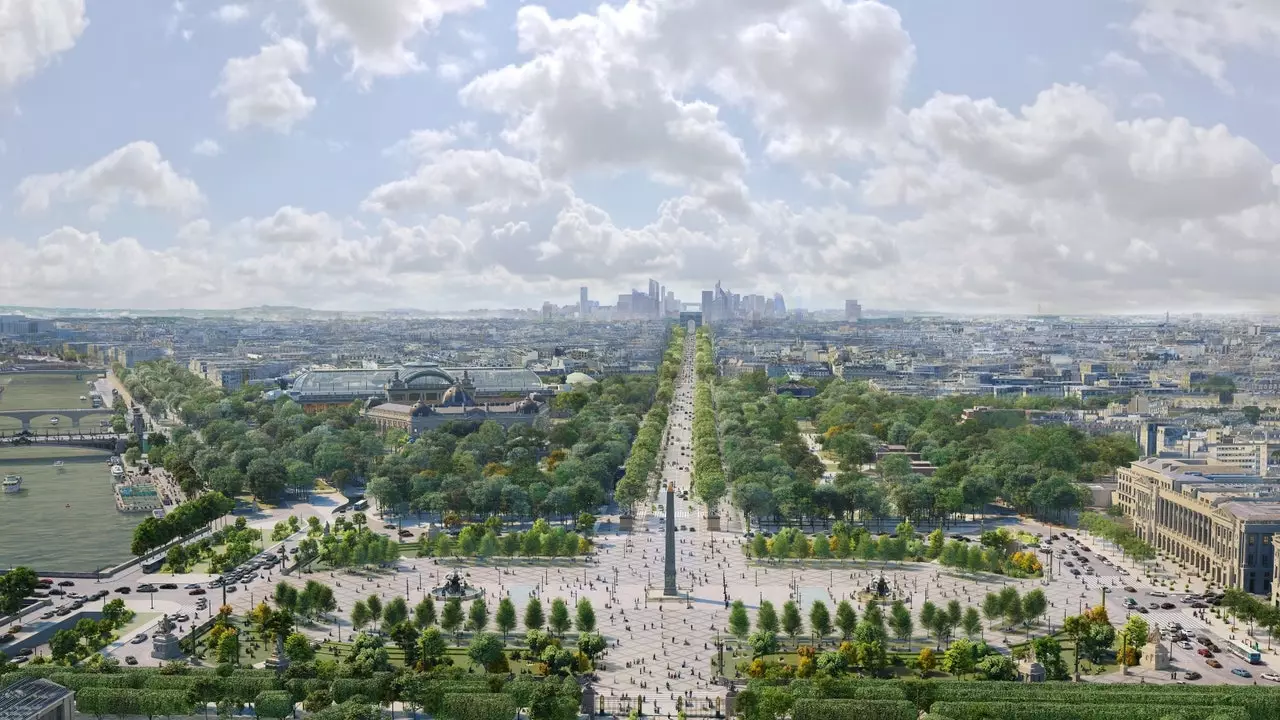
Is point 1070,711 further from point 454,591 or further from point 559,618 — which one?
point 454,591

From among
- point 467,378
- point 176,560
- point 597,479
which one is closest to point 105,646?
point 176,560

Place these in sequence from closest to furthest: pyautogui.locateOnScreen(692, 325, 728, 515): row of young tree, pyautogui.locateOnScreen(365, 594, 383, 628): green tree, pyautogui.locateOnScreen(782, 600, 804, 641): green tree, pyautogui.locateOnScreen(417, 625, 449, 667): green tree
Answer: pyautogui.locateOnScreen(417, 625, 449, 667): green tree → pyautogui.locateOnScreen(782, 600, 804, 641): green tree → pyautogui.locateOnScreen(365, 594, 383, 628): green tree → pyautogui.locateOnScreen(692, 325, 728, 515): row of young tree

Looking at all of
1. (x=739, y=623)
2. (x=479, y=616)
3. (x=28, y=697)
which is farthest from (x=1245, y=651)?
(x=28, y=697)

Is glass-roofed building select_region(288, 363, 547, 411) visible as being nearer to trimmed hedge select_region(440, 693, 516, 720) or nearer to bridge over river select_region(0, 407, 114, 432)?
bridge over river select_region(0, 407, 114, 432)

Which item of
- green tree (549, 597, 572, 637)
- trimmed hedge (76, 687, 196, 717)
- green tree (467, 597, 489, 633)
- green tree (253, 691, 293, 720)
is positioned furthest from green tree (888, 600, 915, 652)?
trimmed hedge (76, 687, 196, 717)

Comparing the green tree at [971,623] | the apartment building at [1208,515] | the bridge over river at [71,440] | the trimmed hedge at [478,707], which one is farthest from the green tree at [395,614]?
the bridge over river at [71,440]

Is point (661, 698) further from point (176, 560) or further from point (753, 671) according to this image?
point (176, 560)

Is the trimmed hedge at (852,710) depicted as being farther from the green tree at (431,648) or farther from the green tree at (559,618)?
the green tree at (431,648)

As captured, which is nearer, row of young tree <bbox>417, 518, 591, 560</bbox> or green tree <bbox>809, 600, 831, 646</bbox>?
green tree <bbox>809, 600, 831, 646</bbox>
